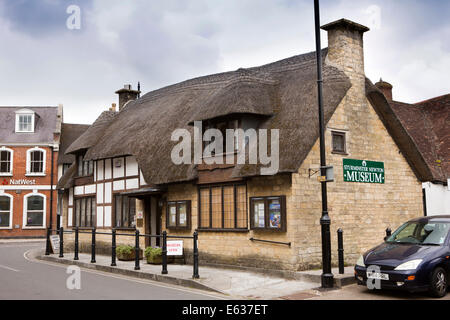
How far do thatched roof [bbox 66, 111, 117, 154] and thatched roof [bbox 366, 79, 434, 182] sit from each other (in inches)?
507

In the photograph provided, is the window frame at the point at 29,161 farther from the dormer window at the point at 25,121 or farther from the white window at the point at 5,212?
the white window at the point at 5,212

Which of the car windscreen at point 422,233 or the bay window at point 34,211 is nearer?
the car windscreen at point 422,233

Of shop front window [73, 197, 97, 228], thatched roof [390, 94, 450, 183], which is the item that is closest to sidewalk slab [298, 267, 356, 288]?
thatched roof [390, 94, 450, 183]

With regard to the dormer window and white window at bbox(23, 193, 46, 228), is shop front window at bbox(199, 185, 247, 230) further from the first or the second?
the dormer window

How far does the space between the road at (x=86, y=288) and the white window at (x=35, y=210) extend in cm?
2064

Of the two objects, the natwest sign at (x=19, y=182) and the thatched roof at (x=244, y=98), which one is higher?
the thatched roof at (x=244, y=98)

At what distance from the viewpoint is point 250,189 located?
14578 mm

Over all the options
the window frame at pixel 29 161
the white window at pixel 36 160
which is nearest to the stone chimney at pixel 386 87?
the window frame at pixel 29 161

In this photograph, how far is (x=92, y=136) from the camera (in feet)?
75.8

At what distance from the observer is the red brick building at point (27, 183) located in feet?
115

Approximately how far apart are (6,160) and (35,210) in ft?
13.9

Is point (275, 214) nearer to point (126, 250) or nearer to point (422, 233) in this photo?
point (422, 233)

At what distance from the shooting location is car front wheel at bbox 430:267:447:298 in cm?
987

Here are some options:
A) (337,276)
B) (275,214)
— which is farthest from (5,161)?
(337,276)
